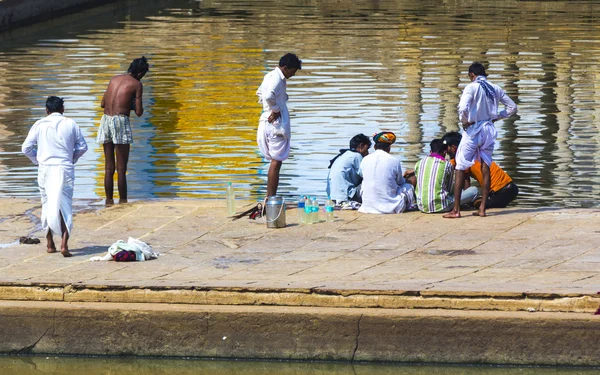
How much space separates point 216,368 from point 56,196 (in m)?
2.45

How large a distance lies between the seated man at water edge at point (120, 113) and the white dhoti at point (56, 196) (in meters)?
2.44

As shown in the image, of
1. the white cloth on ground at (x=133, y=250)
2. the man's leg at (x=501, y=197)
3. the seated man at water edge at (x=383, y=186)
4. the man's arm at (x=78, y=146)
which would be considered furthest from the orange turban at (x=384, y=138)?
the man's arm at (x=78, y=146)

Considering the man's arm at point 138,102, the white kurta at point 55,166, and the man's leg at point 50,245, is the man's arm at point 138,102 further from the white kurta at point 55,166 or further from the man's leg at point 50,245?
the man's leg at point 50,245

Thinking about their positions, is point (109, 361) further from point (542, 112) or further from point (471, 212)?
point (542, 112)

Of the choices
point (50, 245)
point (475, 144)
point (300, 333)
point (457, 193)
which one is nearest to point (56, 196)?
point (50, 245)

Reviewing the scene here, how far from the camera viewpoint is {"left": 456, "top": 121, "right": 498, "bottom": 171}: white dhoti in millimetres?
12336

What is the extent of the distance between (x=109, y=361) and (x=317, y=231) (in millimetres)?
3000

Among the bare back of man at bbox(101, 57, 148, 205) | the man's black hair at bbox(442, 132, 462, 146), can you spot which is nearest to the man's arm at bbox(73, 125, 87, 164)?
the bare back of man at bbox(101, 57, 148, 205)

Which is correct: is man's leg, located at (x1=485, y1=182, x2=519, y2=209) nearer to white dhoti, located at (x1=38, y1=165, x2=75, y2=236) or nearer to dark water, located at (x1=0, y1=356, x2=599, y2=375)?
dark water, located at (x1=0, y1=356, x2=599, y2=375)

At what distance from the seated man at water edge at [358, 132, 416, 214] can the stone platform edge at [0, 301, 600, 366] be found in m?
Answer: 3.48

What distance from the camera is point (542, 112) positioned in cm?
2102

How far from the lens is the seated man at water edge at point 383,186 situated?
12617mm

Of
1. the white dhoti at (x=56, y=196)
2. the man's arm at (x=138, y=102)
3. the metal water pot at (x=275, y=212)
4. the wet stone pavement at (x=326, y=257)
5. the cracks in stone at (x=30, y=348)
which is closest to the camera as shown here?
the wet stone pavement at (x=326, y=257)

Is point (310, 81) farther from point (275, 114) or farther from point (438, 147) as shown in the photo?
point (275, 114)
